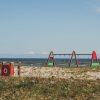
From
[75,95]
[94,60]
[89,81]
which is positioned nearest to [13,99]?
[75,95]

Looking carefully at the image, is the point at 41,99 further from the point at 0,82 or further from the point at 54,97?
the point at 0,82

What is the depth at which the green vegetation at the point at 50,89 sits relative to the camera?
2123 cm

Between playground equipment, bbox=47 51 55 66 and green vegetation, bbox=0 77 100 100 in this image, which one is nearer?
green vegetation, bbox=0 77 100 100

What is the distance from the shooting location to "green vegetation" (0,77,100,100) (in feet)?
69.7

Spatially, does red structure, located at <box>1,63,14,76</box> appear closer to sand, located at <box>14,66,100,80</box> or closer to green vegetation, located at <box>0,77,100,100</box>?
sand, located at <box>14,66,100,80</box>

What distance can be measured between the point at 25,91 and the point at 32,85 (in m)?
1.14

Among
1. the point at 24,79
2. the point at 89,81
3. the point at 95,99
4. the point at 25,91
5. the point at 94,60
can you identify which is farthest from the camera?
the point at 94,60

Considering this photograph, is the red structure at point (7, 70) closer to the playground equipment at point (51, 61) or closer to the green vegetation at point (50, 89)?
the green vegetation at point (50, 89)

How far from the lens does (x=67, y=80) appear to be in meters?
24.0

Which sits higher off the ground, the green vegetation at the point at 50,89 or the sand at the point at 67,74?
the sand at the point at 67,74

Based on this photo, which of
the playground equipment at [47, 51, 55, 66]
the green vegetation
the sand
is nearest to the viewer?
the green vegetation

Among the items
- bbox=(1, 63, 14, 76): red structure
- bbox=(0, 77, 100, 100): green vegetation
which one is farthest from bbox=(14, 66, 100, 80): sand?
bbox=(0, 77, 100, 100): green vegetation

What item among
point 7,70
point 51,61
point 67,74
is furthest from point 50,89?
point 51,61

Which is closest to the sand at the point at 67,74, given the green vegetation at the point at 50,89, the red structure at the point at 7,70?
the red structure at the point at 7,70
